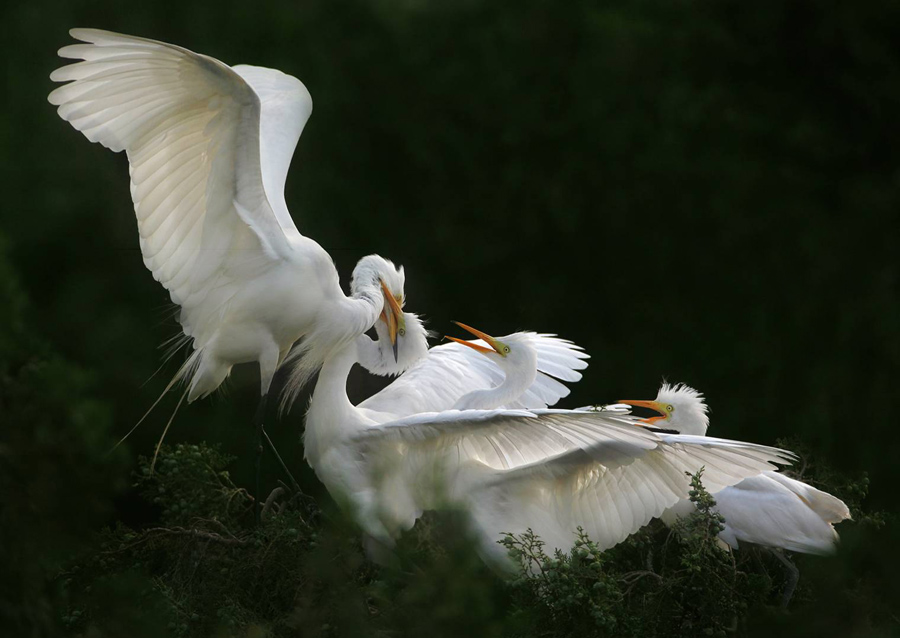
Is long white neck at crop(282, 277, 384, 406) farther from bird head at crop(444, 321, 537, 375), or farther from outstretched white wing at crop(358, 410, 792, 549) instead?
outstretched white wing at crop(358, 410, 792, 549)

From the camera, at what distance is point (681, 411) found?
2535 millimetres

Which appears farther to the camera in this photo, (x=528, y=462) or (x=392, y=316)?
(x=392, y=316)

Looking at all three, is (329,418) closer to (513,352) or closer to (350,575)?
(513,352)

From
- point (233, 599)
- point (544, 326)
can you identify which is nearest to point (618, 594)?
point (233, 599)

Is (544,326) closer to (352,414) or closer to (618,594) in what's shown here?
(352,414)

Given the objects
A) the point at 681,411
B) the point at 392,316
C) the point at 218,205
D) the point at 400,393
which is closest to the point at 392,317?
the point at 392,316

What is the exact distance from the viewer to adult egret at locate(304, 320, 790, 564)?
176 cm

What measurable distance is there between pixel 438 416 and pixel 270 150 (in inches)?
39.1

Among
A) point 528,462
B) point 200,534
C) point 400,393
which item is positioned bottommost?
point 200,534

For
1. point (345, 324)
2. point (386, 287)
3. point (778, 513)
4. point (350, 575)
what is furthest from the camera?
point (386, 287)

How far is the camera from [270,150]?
2.53 m

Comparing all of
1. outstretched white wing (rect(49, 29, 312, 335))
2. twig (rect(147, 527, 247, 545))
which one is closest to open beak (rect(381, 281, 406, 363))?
outstretched white wing (rect(49, 29, 312, 335))

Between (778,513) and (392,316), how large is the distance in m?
1.04

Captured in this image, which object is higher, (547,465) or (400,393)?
(547,465)
